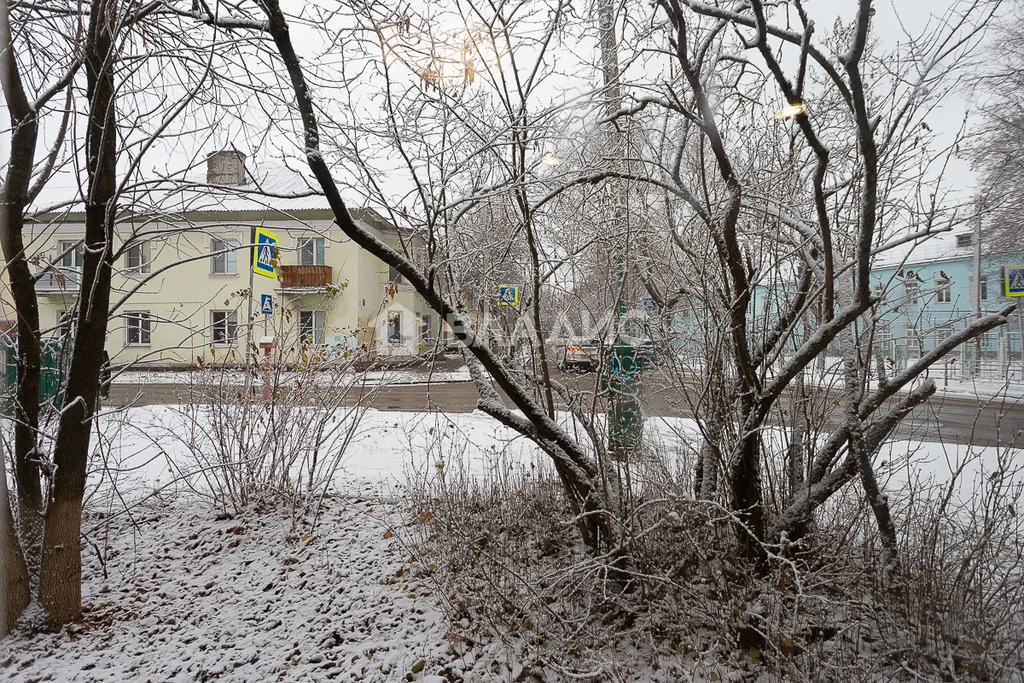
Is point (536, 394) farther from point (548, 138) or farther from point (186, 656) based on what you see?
point (186, 656)

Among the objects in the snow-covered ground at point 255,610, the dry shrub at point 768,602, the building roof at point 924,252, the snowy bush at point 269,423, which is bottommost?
the snow-covered ground at point 255,610

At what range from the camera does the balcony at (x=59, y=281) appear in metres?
2.62

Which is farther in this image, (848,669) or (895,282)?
(895,282)

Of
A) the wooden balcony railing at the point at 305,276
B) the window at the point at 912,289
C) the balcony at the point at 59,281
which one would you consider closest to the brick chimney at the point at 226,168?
the balcony at the point at 59,281

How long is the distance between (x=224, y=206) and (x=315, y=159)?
0.99 metres

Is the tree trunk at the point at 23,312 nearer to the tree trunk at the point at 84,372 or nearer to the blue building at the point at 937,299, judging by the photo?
the tree trunk at the point at 84,372

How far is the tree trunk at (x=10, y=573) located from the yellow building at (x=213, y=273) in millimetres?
977

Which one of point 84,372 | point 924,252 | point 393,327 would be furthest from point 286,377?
point 924,252

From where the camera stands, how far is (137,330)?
3104mm

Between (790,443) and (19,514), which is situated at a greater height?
(790,443)

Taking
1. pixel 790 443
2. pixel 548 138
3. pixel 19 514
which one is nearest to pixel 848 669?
pixel 790 443

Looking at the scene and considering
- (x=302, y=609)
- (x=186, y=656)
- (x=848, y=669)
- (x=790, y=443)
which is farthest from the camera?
(x=302, y=609)

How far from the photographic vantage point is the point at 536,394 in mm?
Answer: 2906

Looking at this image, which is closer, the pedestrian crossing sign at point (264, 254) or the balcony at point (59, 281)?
the balcony at point (59, 281)
